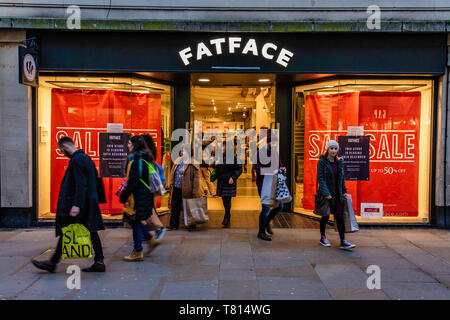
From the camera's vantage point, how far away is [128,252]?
686 centimetres

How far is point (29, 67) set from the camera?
802 centimetres

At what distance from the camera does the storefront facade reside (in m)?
8.62

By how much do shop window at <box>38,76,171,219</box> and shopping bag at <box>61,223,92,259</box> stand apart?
341 centimetres

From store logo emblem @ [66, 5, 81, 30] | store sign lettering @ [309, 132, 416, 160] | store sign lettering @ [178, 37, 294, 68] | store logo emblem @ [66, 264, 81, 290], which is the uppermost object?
store logo emblem @ [66, 5, 81, 30]

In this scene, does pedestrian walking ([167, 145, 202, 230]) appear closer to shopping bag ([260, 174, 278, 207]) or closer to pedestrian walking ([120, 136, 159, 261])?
shopping bag ([260, 174, 278, 207])

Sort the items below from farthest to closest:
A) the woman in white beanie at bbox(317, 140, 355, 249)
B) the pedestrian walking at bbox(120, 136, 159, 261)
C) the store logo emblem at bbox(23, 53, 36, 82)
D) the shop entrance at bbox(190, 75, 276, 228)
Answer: the shop entrance at bbox(190, 75, 276, 228)
the store logo emblem at bbox(23, 53, 36, 82)
the woman in white beanie at bbox(317, 140, 355, 249)
the pedestrian walking at bbox(120, 136, 159, 261)

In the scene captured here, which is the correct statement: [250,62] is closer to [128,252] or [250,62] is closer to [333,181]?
[333,181]

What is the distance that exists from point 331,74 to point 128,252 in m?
5.58

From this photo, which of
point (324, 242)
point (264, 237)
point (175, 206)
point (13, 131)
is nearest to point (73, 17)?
point (13, 131)

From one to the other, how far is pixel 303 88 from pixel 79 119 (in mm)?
5293

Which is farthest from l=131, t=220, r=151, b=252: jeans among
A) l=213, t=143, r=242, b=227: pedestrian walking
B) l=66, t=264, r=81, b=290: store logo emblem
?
l=213, t=143, r=242, b=227: pedestrian walking

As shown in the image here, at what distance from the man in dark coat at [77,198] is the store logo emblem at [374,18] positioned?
637 cm

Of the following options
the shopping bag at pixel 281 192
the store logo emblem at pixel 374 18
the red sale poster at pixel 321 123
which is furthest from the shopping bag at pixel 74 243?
the store logo emblem at pixel 374 18
